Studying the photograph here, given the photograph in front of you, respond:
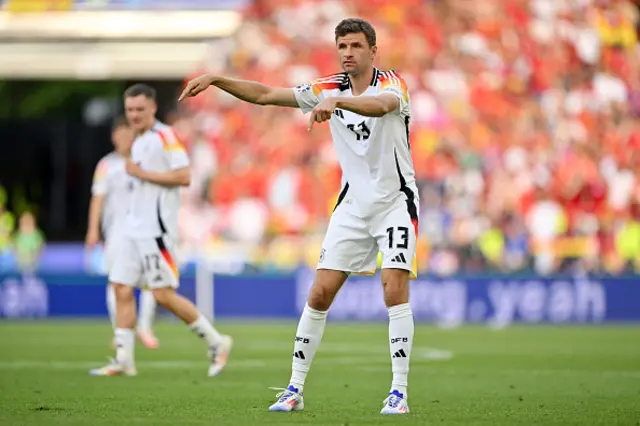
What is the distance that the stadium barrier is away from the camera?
71.5ft

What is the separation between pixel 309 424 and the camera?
24.2 ft

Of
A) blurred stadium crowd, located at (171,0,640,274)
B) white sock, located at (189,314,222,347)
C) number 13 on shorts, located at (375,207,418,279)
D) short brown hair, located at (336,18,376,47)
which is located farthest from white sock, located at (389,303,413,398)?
blurred stadium crowd, located at (171,0,640,274)

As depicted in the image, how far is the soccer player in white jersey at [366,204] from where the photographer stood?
7965mm

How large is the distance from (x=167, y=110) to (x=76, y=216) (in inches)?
154

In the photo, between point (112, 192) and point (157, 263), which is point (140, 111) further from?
point (112, 192)

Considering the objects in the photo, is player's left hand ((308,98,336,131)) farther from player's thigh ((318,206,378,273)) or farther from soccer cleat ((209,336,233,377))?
soccer cleat ((209,336,233,377))

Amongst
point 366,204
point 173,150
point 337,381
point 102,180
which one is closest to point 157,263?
point 173,150

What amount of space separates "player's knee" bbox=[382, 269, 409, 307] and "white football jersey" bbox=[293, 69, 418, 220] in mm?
401

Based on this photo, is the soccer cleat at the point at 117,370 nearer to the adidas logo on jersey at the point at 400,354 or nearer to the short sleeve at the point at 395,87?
the adidas logo on jersey at the point at 400,354

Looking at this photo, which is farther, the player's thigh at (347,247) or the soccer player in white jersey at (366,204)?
the player's thigh at (347,247)

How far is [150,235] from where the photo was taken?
1127cm

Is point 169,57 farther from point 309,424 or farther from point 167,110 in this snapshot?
point 309,424

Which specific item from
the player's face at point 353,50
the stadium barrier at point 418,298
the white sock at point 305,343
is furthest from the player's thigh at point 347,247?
the stadium barrier at point 418,298

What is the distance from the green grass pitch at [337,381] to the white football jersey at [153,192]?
4.30ft
